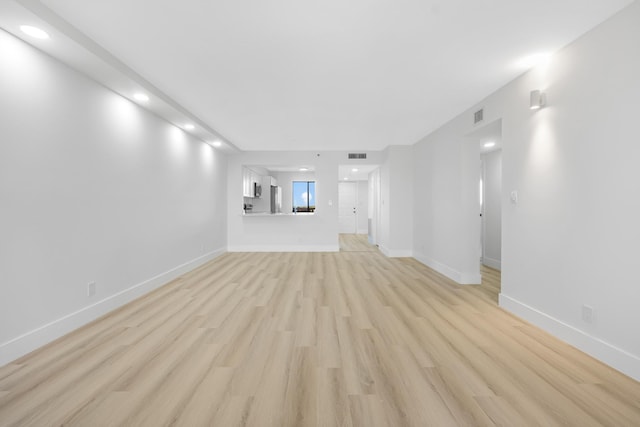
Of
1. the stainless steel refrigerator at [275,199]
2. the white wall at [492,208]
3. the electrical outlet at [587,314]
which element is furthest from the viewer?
the stainless steel refrigerator at [275,199]

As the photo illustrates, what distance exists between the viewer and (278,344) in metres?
2.21

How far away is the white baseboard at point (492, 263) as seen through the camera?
5.16m

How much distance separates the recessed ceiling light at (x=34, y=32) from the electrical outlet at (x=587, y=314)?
484 cm

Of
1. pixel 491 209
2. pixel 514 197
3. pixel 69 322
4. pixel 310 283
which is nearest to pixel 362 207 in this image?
pixel 491 209

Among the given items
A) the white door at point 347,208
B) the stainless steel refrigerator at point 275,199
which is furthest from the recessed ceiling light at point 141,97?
the white door at point 347,208

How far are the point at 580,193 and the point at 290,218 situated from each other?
5643 mm

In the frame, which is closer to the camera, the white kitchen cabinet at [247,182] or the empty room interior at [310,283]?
the empty room interior at [310,283]

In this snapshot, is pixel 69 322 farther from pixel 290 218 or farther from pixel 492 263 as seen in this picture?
pixel 492 263

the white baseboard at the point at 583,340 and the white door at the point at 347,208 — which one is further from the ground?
the white door at the point at 347,208

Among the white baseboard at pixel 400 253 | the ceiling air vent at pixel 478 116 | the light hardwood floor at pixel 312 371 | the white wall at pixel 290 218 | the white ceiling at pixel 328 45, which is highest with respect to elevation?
the white ceiling at pixel 328 45

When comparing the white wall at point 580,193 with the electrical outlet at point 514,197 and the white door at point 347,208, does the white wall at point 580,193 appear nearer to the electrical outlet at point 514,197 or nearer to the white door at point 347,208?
the electrical outlet at point 514,197

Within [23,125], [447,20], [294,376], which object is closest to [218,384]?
[294,376]

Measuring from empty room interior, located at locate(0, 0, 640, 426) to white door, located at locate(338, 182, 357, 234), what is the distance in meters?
7.18

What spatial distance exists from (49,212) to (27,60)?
124 cm
